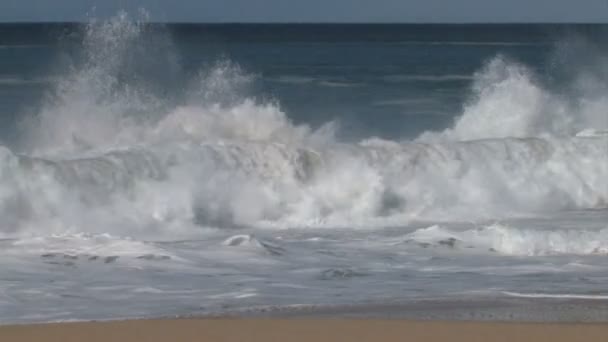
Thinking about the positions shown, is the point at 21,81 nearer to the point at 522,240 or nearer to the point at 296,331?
the point at 522,240

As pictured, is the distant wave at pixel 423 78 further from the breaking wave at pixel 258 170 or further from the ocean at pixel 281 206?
the breaking wave at pixel 258 170

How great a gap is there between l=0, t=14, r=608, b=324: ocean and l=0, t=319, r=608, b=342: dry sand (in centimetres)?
40

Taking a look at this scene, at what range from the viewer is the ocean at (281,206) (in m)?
10.1

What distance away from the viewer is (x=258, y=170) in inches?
622

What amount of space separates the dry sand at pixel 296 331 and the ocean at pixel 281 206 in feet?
1.31

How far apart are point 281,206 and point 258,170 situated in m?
→ 0.87

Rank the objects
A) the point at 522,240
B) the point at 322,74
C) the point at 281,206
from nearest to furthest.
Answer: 1. the point at 522,240
2. the point at 281,206
3. the point at 322,74

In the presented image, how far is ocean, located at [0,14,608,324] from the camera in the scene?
10086 mm

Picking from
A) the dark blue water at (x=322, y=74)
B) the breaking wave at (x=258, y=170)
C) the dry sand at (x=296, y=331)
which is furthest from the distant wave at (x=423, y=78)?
the dry sand at (x=296, y=331)

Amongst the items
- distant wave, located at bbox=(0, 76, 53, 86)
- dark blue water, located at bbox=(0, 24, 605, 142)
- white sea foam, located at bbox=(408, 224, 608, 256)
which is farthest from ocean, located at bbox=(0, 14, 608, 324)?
distant wave, located at bbox=(0, 76, 53, 86)

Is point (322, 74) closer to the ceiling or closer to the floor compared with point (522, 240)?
closer to the ceiling

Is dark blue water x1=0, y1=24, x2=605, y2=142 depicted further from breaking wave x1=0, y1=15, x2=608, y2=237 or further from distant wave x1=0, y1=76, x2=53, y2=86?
breaking wave x1=0, y1=15, x2=608, y2=237

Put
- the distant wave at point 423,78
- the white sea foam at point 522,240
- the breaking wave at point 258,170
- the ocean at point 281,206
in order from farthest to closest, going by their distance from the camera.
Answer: the distant wave at point 423,78
the breaking wave at point 258,170
the white sea foam at point 522,240
the ocean at point 281,206

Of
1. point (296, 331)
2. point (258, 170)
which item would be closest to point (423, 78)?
point (258, 170)
